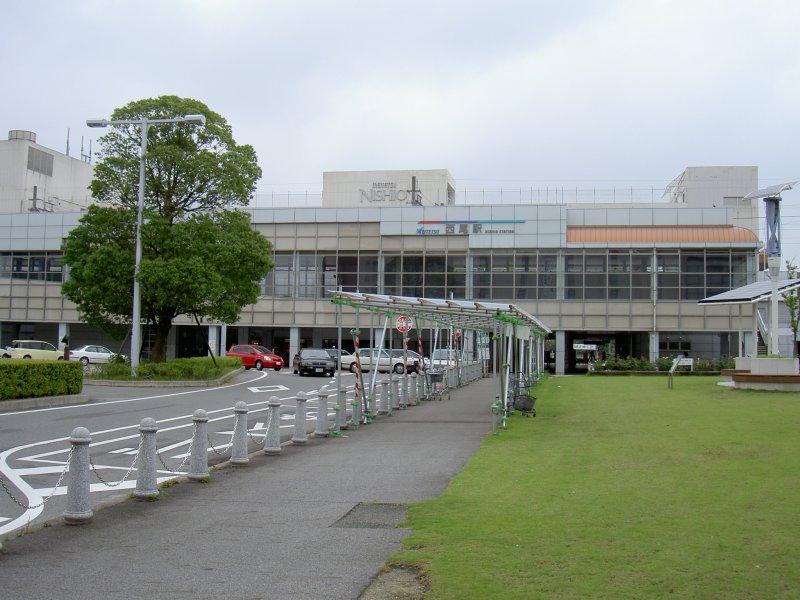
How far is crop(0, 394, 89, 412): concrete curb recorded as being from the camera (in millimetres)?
21406

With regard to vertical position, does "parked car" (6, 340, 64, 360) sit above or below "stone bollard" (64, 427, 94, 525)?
above

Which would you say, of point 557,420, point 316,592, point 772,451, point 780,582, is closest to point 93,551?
point 316,592

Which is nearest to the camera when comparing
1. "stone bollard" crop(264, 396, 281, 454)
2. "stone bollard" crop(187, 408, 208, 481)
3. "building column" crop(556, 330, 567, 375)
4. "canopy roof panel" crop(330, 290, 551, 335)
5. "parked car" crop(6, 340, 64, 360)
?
"stone bollard" crop(187, 408, 208, 481)

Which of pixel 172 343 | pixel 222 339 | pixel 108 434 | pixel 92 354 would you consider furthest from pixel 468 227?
pixel 108 434

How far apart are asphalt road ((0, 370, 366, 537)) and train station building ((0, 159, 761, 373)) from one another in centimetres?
2695

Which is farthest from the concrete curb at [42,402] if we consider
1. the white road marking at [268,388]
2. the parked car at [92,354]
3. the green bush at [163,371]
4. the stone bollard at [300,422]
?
the parked car at [92,354]

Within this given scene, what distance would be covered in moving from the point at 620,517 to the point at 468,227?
4870 cm

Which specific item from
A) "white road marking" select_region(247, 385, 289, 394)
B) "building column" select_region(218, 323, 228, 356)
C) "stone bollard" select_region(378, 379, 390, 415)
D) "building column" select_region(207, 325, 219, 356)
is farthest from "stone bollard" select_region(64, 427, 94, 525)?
"building column" select_region(207, 325, 219, 356)

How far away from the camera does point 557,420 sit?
62.6ft

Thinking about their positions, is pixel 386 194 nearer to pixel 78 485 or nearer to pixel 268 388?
pixel 268 388

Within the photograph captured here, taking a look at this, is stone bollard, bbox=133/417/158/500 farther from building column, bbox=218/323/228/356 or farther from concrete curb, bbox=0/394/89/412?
building column, bbox=218/323/228/356

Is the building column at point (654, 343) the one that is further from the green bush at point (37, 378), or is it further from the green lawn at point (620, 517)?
the green bush at point (37, 378)

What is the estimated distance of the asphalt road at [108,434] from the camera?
1066 centimetres

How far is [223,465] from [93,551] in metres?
5.08
